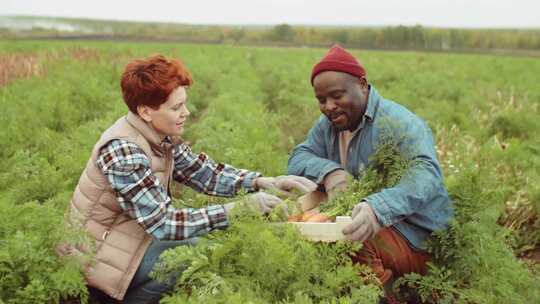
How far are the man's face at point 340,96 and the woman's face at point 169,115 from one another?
0.93m

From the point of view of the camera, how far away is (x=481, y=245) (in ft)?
12.4

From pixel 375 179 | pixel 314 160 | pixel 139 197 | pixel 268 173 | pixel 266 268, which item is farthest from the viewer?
pixel 268 173

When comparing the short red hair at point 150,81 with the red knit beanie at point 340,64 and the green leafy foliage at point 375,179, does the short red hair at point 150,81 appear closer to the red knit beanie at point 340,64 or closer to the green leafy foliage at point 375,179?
the red knit beanie at point 340,64

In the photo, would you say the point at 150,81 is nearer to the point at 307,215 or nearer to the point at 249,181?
the point at 249,181

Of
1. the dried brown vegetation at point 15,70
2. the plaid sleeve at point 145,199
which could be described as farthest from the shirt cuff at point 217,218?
the dried brown vegetation at point 15,70

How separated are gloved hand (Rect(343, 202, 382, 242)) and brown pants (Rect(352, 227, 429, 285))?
15.8 inches

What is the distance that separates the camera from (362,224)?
349 centimetres

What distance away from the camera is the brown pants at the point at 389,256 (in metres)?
3.90

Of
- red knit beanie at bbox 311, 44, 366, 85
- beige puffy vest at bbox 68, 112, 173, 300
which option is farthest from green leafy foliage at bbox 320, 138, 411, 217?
beige puffy vest at bbox 68, 112, 173, 300

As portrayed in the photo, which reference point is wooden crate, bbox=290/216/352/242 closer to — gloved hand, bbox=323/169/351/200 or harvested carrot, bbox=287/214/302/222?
harvested carrot, bbox=287/214/302/222

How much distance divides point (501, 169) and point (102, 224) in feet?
17.1

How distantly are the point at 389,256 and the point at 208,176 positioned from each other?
1.49 metres

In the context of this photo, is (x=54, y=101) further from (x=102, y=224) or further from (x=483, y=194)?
(x=483, y=194)

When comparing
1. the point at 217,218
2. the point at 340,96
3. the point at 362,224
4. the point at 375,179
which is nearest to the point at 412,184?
the point at 375,179
